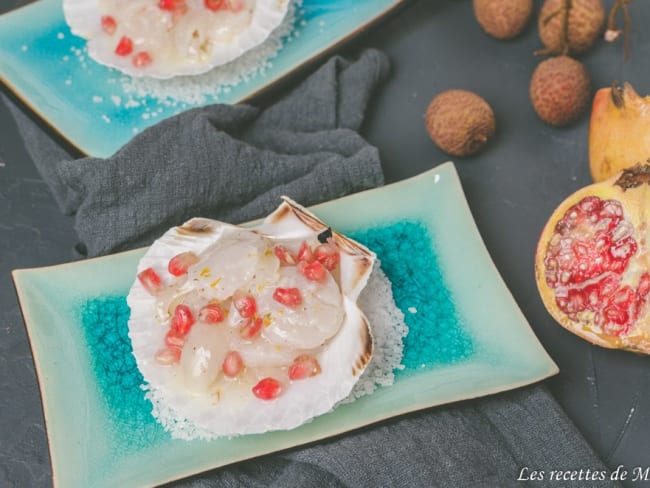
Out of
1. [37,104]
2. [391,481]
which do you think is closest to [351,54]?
[37,104]

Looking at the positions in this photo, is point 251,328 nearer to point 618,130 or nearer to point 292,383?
point 292,383

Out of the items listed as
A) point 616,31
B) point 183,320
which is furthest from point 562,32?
point 183,320

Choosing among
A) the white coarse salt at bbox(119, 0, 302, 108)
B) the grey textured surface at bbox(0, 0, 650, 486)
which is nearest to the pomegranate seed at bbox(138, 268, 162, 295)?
the grey textured surface at bbox(0, 0, 650, 486)

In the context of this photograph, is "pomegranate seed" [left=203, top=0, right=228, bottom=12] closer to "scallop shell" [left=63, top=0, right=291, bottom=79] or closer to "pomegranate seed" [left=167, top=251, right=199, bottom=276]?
"scallop shell" [left=63, top=0, right=291, bottom=79]

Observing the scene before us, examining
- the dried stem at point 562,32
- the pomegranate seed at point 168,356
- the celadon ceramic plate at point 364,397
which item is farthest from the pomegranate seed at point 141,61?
the dried stem at point 562,32

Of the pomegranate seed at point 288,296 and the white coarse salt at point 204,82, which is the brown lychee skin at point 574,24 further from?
the pomegranate seed at point 288,296

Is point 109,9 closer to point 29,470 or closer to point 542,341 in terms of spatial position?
point 29,470
